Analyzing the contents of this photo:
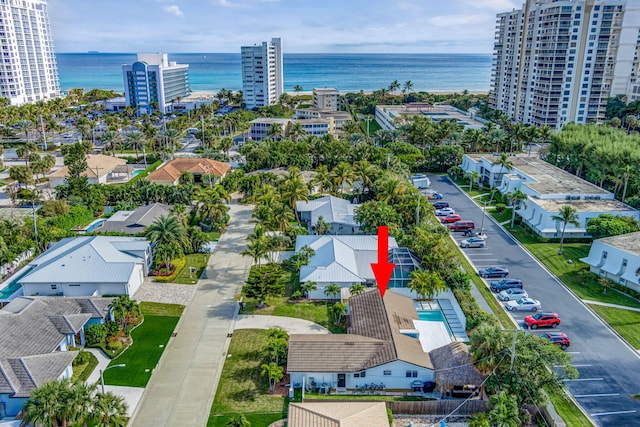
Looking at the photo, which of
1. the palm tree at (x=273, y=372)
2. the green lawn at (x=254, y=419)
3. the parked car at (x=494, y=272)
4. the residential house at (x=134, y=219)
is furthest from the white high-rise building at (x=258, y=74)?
the green lawn at (x=254, y=419)

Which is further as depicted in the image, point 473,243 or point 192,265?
point 473,243

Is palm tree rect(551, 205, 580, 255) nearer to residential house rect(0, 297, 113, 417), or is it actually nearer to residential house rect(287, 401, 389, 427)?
residential house rect(287, 401, 389, 427)

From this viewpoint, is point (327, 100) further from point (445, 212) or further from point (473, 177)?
point (445, 212)

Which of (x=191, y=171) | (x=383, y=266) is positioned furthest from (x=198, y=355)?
(x=191, y=171)

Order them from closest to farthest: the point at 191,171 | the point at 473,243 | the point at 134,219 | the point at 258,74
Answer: the point at 473,243 < the point at 134,219 < the point at 191,171 < the point at 258,74

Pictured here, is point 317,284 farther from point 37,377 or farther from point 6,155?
point 6,155

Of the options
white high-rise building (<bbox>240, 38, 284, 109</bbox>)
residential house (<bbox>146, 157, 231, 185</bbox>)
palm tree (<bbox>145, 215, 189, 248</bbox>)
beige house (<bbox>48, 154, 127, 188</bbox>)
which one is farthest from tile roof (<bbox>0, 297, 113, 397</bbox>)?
white high-rise building (<bbox>240, 38, 284, 109</bbox>)

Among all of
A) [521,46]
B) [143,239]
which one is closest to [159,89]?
[521,46]
